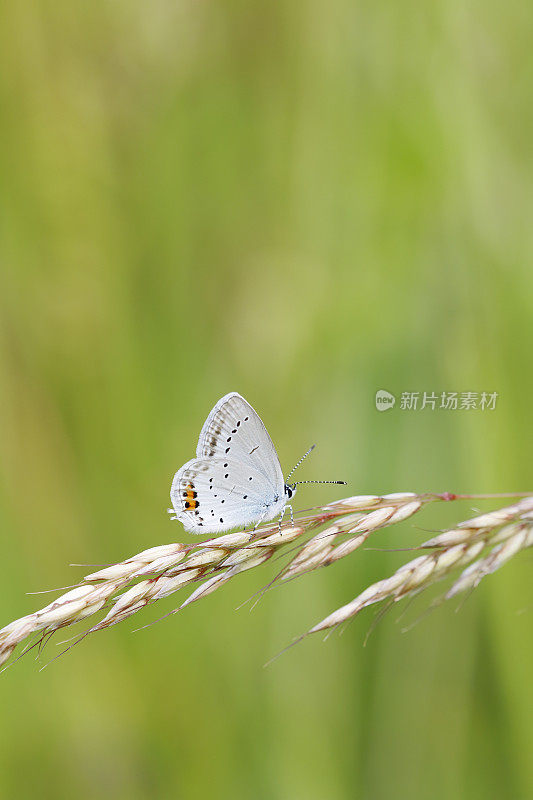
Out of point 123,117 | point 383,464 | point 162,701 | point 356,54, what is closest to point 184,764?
point 162,701

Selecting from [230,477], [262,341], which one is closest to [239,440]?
[230,477]

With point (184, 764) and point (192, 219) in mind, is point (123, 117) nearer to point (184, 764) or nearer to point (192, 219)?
point (192, 219)

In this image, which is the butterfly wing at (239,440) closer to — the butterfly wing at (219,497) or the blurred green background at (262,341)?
the butterfly wing at (219,497)

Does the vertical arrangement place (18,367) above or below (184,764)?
above

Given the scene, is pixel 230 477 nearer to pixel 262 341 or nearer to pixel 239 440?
pixel 239 440

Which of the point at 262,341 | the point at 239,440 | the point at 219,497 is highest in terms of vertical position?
the point at 262,341

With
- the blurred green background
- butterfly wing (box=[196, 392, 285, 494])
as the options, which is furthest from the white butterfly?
the blurred green background

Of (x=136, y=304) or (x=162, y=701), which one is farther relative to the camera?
(x=136, y=304)
